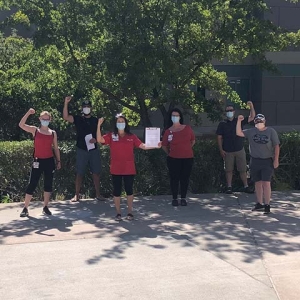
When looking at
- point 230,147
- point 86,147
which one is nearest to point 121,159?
point 86,147

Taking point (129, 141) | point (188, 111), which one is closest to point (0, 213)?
point (129, 141)

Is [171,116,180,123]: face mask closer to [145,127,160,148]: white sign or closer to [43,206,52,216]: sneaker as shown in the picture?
[145,127,160,148]: white sign

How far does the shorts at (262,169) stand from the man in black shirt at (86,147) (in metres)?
2.63

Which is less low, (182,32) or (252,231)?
(182,32)

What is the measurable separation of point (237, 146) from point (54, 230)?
395cm

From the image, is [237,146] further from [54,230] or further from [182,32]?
[54,230]

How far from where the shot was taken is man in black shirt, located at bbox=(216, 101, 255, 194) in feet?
30.6

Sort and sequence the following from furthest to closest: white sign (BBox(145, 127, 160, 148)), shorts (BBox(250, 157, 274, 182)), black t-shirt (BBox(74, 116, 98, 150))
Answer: black t-shirt (BBox(74, 116, 98, 150)) → shorts (BBox(250, 157, 274, 182)) → white sign (BBox(145, 127, 160, 148))

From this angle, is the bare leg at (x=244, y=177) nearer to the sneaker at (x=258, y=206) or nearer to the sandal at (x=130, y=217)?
the sneaker at (x=258, y=206)

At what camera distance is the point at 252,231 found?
6.93 meters

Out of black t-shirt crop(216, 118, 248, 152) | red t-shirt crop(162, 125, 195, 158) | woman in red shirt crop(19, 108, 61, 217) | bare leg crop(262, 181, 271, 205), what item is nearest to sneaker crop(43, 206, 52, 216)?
woman in red shirt crop(19, 108, 61, 217)

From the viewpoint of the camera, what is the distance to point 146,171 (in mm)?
9445

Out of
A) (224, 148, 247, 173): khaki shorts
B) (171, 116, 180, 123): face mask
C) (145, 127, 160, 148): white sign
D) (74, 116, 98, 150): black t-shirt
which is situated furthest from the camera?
(224, 148, 247, 173): khaki shorts

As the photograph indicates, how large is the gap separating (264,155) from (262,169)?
22cm
